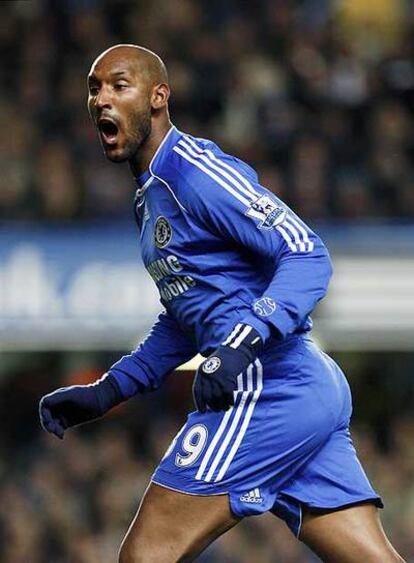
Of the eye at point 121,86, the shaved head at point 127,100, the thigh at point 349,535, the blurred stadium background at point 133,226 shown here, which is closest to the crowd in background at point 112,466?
the blurred stadium background at point 133,226

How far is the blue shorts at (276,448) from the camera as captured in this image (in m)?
4.70

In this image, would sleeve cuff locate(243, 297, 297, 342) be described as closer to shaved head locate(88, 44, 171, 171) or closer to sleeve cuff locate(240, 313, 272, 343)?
sleeve cuff locate(240, 313, 272, 343)

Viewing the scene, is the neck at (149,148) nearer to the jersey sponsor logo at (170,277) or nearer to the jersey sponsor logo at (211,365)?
the jersey sponsor logo at (170,277)

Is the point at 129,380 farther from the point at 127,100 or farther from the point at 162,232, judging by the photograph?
the point at 127,100

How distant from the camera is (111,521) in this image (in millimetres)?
10242

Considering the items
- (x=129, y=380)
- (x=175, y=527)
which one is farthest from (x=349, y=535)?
(x=129, y=380)

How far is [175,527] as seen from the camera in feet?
15.3

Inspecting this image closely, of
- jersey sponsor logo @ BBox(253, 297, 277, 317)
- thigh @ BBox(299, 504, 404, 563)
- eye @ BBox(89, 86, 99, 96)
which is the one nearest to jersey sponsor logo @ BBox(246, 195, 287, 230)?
jersey sponsor logo @ BBox(253, 297, 277, 317)

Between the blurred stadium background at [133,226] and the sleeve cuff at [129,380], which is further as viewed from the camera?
the blurred stadium background at [133,226]

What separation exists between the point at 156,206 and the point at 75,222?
575 cm

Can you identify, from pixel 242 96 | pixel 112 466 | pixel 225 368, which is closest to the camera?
pixel 225 368

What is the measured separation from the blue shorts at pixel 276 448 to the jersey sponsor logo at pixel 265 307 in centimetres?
34

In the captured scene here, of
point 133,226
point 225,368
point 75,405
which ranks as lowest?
point 133,226

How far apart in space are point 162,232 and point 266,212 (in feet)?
1.19
